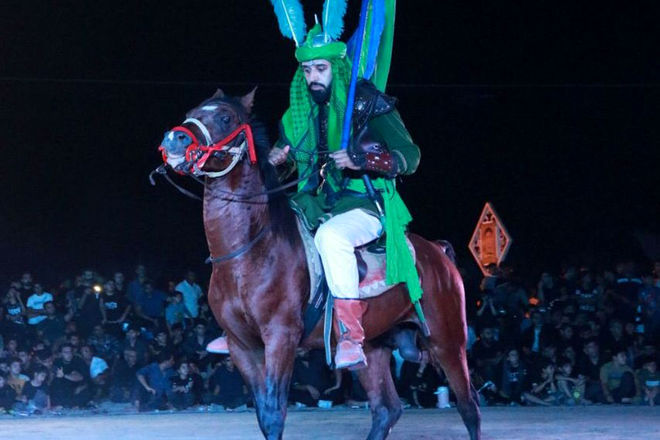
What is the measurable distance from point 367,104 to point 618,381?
766cm

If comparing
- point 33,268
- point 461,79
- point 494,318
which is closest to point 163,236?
point 33,268

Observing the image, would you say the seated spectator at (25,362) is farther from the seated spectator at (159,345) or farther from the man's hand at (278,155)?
the man's hand at (278,155)

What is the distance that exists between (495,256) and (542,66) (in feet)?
13.2

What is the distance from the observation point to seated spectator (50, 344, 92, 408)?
1328cm

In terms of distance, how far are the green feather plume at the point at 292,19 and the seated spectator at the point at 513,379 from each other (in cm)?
731

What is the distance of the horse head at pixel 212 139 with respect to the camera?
6512 millimetres

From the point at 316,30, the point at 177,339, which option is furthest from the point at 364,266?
the point at 177,339

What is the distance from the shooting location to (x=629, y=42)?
20.0 m

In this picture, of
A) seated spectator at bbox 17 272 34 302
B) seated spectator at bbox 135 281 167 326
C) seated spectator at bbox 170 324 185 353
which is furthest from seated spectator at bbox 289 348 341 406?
seated spectator at bbox 17 272 34 302

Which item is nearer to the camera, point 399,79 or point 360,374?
point 360,374

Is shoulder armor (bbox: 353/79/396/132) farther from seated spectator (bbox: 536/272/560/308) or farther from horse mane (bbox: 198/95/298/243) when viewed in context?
seated spectator (bbox: 536/272/560/308)

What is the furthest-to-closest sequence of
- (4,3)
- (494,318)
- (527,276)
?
1. (527,276)
2. (4,3)
3. (494,318)

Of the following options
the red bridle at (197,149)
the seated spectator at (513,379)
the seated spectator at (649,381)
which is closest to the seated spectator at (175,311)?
the seated spectator at (513,379)

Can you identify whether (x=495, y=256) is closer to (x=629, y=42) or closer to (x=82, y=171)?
(x=629, y=42)
